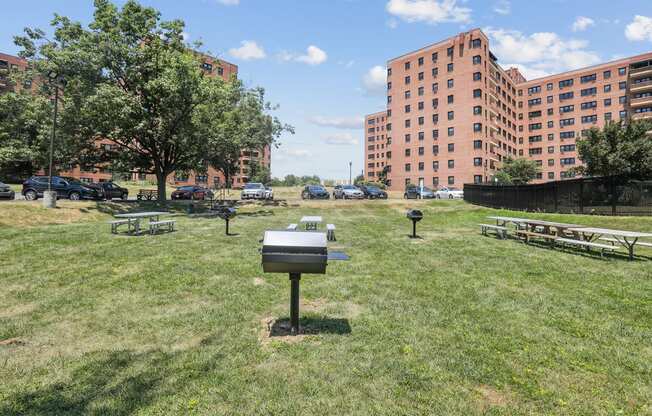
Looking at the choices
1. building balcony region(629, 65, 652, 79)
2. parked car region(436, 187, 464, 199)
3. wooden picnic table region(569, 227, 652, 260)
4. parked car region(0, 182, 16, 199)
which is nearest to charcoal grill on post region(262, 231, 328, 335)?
wooden picnic table region(569, 227, 652, 260)

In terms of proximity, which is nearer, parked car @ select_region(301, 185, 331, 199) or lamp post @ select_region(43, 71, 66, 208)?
lamp post @ select_region(43, 71, 66, 208)

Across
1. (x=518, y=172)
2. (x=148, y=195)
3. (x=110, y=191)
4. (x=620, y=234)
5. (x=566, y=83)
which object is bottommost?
(x=620, y=234)

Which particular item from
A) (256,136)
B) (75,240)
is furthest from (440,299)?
(256,136)

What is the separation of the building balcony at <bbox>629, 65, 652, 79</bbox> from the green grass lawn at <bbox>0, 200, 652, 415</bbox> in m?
77.9

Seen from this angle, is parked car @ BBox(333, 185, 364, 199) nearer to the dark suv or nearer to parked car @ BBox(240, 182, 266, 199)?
parked car @ BBox(240, 182, 266, 199)

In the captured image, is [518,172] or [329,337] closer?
[329,337]

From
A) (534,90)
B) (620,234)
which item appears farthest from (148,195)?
(534,90)

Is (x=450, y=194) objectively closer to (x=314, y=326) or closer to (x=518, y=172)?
(x=518, y=172)

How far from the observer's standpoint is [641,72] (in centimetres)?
6347

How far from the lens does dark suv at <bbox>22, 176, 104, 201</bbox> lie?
81.6 ft

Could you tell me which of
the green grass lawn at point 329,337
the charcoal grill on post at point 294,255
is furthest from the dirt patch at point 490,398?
the charcoal grill on post at point 294,255

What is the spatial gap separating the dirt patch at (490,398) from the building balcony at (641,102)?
84235mm

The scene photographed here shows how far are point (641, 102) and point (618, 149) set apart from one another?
42073mm

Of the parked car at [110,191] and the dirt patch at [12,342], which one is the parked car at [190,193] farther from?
the dirt patch at [12,342]
